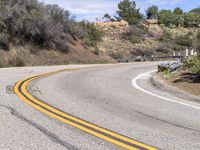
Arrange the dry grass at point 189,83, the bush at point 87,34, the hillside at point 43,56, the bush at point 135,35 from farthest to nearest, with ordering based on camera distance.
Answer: the bush at point 135,35
the bush at point 87,34
the hillside at point 43,56
the dry grass at point 189,83

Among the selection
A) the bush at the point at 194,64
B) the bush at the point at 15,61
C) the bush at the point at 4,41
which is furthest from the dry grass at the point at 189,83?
the bush at the point at 4,41

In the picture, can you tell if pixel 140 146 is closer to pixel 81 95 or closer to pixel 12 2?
pixel 81 95

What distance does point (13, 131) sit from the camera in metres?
7.30

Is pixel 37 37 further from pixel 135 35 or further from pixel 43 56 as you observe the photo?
pixel 135 35

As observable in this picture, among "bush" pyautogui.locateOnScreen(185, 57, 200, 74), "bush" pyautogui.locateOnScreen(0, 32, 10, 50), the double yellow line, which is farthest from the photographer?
"bush" pyautogui.locateOnScreen(0, 32, 10, 50)

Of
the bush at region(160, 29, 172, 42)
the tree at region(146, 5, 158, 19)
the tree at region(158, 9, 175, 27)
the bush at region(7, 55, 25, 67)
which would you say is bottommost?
the bush at region(7, 55, 25, 67)

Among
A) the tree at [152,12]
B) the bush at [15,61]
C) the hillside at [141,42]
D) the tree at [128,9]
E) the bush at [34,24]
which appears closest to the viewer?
the bush at [15,61]

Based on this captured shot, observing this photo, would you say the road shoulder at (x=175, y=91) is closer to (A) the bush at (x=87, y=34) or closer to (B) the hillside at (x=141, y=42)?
(A) the bush at (x=87, y=34)

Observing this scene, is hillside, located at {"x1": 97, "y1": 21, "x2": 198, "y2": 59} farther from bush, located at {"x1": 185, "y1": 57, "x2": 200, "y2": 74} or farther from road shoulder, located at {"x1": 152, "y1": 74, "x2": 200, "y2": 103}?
road shoulder, located at {"x1": 152, "y1": 74, "x2": 200, "y2": 103}

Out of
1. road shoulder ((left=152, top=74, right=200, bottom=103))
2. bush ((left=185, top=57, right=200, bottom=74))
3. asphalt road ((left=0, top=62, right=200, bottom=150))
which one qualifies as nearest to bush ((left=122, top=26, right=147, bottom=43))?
bush ((left=185, top=57, right=200, bottom=74))

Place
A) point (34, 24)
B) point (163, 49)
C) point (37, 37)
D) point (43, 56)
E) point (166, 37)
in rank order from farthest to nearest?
point (166, 37) < point (163, 49) < point (37, 37) < point (34, 24) < point (43, 56)

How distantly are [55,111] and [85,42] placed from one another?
33.1 m

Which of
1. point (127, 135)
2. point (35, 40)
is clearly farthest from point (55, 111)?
point (35, 40)

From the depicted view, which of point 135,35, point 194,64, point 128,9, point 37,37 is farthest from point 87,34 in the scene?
point 128,9
